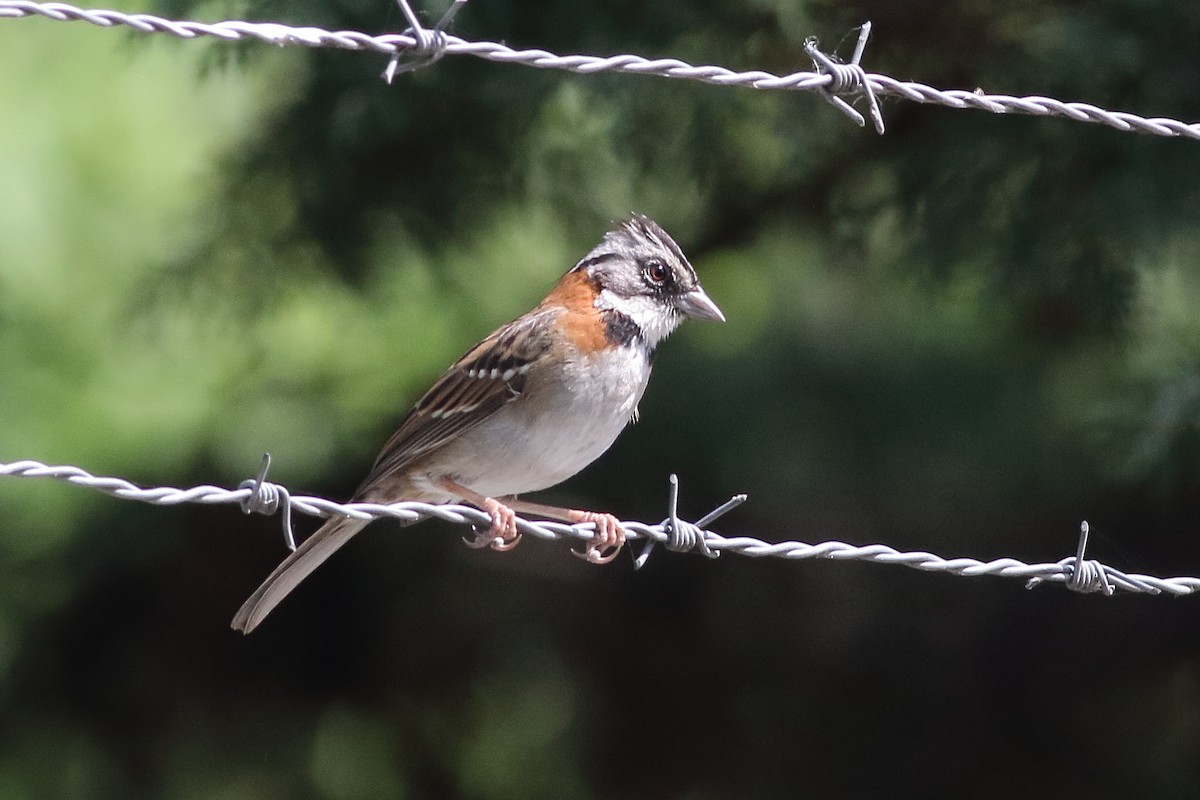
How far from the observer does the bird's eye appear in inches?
185

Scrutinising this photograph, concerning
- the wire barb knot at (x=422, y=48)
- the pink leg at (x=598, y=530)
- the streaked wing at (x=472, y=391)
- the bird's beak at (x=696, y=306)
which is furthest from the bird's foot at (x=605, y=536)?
the wire barb knot at (x=422, y=48)

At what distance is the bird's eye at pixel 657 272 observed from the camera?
4.71m

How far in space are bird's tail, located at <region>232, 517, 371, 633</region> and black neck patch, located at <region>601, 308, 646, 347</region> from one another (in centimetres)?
95

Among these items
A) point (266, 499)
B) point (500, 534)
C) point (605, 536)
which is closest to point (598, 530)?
point (605, 536)

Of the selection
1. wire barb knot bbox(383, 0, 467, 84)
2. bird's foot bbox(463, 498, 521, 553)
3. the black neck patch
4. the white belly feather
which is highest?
wire barb knot bbox(383, 0, 467, 84)

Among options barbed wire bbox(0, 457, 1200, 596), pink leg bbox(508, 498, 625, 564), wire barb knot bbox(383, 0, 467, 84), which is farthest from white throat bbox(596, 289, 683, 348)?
wire barb knot bbox(383, 0, 467, 84)

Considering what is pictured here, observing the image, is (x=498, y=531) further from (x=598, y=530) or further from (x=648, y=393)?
(x=648, y=393)

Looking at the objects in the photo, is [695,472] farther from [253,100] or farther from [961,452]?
[253,100]

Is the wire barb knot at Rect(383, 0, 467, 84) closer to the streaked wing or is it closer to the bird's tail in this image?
the bird's tail

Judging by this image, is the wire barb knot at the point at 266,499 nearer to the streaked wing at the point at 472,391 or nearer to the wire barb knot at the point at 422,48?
the wire barb knot at the point at 422,48

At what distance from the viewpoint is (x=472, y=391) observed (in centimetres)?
456

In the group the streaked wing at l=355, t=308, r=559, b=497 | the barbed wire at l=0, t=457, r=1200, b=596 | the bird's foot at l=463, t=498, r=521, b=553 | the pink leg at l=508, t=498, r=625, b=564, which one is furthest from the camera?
the streaked wing at l=355, t=308, r=559, b=497

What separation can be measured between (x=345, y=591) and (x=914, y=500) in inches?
96.5

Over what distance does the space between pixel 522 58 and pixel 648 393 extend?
3157 millimetres
